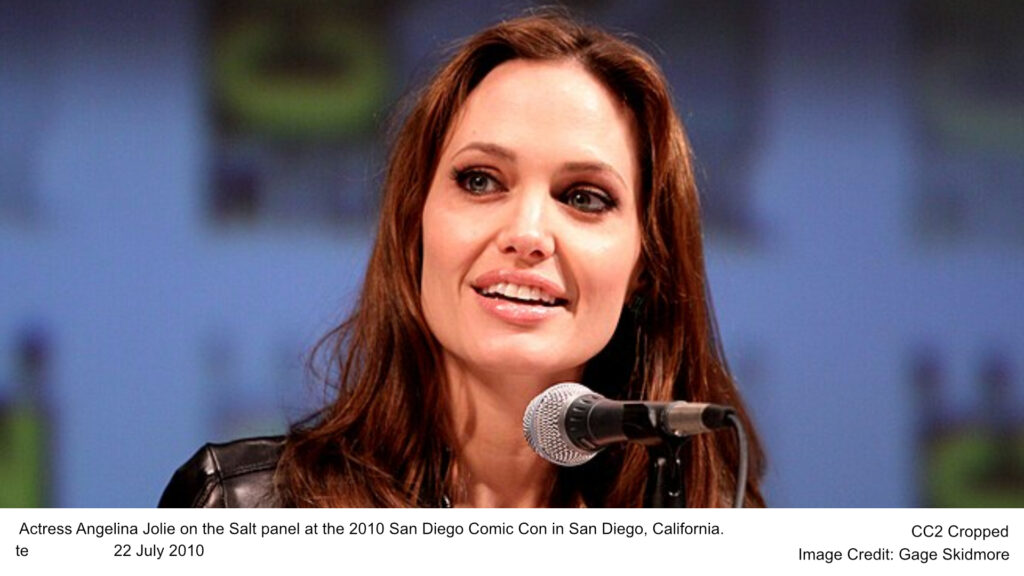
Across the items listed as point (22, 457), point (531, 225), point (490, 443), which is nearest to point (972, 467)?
point (490, 443)

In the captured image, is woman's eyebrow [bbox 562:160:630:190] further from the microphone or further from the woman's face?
the microphone

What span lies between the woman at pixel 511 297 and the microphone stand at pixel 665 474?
47 centimetres

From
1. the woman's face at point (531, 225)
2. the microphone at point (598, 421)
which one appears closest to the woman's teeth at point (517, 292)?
the woman's face at point (531, 225)

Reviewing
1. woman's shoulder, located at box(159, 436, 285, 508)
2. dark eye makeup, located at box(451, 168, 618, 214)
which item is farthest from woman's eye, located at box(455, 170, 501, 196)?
woman's shoulder, located at box(159, 436, 285, 508)

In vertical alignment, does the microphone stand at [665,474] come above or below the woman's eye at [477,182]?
below

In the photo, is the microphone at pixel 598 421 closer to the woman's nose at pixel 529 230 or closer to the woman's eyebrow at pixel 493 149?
the woman's nose at pixel 529 230

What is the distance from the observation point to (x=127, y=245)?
2531 millimetres

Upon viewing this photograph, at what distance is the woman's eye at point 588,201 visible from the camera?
1.78 m

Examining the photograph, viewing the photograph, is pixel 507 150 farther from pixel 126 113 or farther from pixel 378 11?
pixel 126 113

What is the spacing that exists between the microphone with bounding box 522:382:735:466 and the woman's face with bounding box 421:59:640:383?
1.15ft

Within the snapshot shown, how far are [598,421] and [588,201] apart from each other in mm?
581
